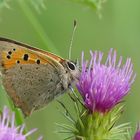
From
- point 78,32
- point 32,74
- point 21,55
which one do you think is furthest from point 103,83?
point 78,32

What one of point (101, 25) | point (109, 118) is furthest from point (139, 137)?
point (101, 25)

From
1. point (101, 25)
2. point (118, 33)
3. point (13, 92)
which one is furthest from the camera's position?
point (101, 25)

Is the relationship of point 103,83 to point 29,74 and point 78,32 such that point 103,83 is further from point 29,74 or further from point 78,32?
point 78,32

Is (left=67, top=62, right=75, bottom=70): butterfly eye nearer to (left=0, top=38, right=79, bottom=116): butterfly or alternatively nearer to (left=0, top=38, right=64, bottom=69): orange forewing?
(left=0, top=38, right=79, bottom=116): butterfly

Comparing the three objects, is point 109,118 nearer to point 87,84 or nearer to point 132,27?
point 87,84

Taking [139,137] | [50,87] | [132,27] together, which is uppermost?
[132,27]

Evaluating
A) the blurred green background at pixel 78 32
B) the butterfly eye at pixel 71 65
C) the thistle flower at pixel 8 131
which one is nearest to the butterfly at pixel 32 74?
the butterfly eye at pixel 71 65

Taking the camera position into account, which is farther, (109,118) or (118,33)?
(118,33)
